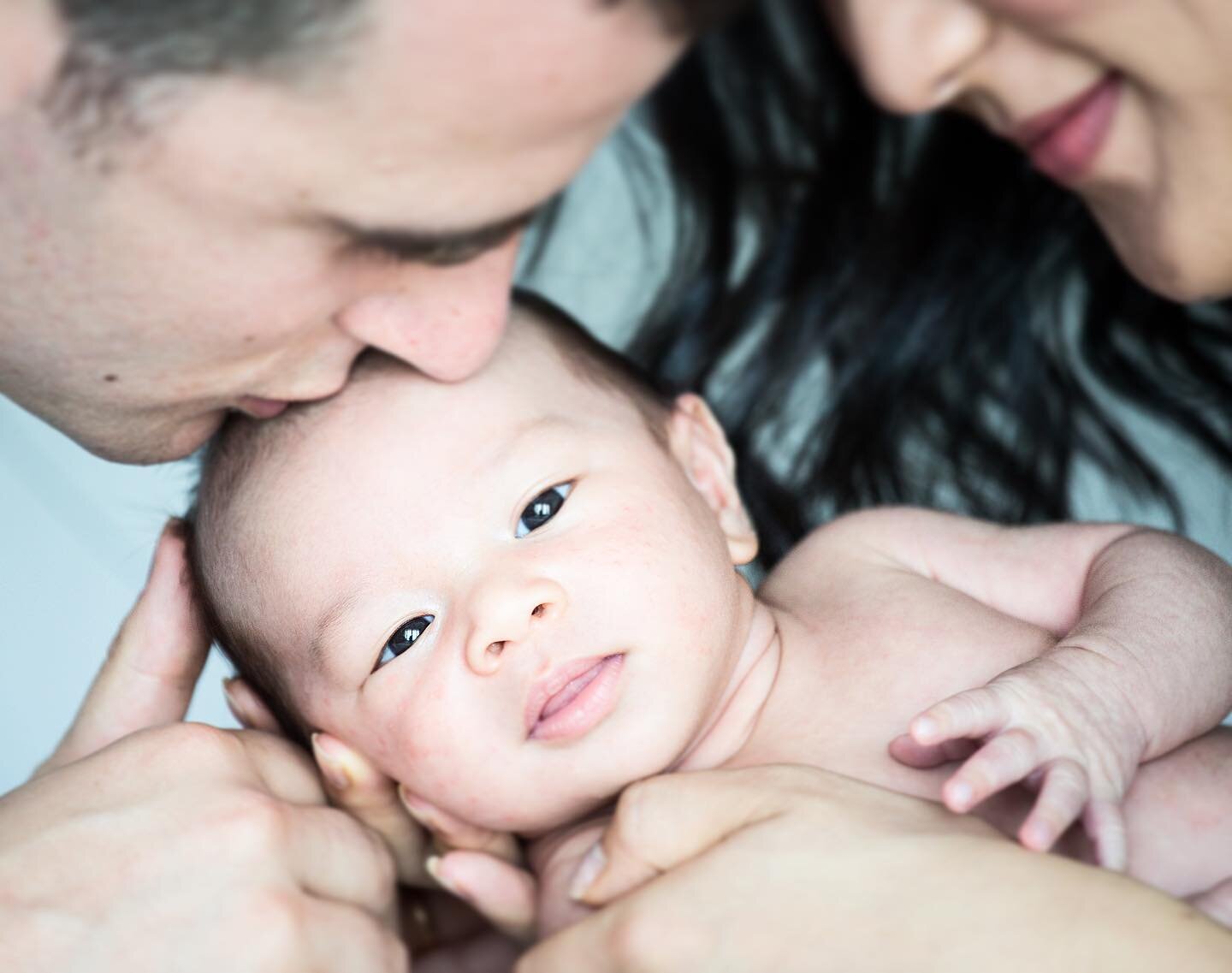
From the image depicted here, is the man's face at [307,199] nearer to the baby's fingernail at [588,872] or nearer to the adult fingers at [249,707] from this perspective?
the adult fingers at [249,707]

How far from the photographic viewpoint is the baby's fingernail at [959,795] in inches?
47.9

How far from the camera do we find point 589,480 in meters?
1.55

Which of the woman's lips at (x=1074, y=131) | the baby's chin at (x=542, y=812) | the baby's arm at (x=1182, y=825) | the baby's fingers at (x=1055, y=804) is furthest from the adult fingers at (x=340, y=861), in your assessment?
the woman's lips at (x=1074, y=131)

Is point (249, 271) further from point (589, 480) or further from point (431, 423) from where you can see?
point (589, 480)

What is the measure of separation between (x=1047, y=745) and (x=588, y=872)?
48 cm

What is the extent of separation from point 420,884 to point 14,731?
35.3 inches

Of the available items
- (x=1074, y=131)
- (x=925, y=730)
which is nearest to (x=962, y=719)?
(x=925, y=730)

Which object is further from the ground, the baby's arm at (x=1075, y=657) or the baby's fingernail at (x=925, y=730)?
the baby's fingernail at (x=925, y=730)

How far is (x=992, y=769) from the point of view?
125cm

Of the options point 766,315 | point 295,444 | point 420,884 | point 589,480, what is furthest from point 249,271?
point 766,315

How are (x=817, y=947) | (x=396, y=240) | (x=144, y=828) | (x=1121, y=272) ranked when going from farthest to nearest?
(x=1121, y=272), (x=144, y=828), (x=396, y=240), (x=817, y=947)

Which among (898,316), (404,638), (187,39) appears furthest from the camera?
(898,316)

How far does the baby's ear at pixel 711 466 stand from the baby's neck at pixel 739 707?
0.12m

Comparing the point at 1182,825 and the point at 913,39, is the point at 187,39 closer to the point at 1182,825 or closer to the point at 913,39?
the point at 913,39
